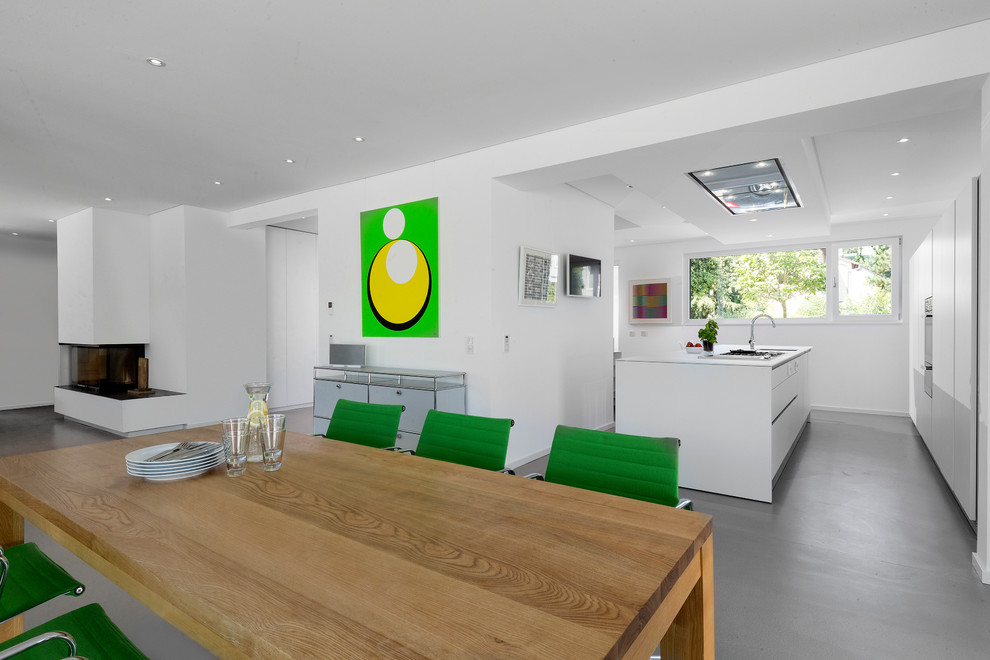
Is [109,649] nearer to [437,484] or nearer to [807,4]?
[437,484]

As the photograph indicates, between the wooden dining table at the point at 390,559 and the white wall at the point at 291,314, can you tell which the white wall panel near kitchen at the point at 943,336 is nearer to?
the wooden dining table at the point at 390,559

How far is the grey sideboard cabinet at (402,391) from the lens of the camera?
12.8 ft

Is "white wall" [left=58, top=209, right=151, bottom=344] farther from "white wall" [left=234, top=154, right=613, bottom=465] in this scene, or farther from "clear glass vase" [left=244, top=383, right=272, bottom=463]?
"clear glass vase" [left=244, top=383, right=272, bottom=463]

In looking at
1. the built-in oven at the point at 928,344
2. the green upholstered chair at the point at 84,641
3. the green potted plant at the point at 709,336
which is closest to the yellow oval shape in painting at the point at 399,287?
the green potted plant at the point at 709,336

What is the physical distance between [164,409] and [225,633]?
19.5ft

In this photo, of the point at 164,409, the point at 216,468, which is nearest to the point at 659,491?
the point at 216,468

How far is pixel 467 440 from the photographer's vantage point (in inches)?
87.0

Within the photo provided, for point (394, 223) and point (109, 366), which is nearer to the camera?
point (394, 223)

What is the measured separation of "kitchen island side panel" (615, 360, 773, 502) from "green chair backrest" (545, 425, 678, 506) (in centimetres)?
207

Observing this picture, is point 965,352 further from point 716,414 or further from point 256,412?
point 256,412

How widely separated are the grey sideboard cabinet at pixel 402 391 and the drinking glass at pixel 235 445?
2148 millimetres

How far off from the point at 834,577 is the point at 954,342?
193 cm

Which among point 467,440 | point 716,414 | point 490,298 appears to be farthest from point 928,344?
point 467,440

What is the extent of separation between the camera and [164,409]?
5.78m
